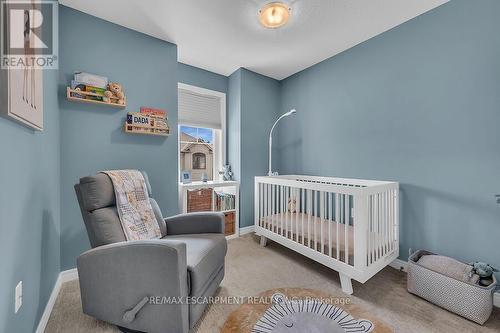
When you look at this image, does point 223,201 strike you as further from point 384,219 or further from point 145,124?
point 384,219

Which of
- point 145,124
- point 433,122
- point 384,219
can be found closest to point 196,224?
point 145,124

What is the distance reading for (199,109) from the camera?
3.13m

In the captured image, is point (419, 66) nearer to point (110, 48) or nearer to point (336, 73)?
point (336, 73)

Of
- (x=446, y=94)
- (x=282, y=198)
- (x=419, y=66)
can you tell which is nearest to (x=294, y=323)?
(x=282, y=198)

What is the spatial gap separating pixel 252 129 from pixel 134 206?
203cm

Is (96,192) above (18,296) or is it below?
above

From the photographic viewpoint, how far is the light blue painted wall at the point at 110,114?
1.91 meters

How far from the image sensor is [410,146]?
2039 millimetres

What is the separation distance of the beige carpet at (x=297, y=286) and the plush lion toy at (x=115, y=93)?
1.74 metres

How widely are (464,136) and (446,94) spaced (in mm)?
399

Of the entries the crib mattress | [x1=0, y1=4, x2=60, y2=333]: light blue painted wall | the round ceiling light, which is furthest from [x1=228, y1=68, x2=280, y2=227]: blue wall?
[x1=0, y1=4, x2=60, y2=333]: light blue painted wall

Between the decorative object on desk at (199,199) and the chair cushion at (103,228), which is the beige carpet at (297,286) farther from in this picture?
the decorative object on desk at (199,199)

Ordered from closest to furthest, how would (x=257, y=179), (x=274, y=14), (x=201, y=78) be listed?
(x=274, y=14)
(x=257, y=179)
(x=201, y=78)

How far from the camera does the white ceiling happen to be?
6.05 ft
